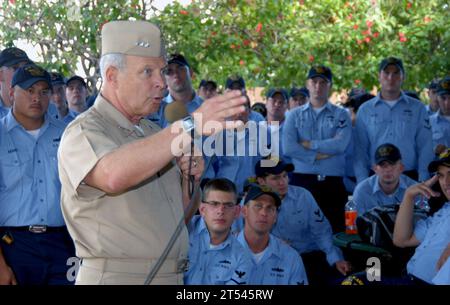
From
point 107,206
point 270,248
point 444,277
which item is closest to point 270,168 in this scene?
point 270,248

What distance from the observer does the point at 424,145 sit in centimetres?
869

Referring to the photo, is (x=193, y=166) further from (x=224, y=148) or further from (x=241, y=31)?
(x=241, y=31)

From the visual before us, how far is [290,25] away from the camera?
39.4ft

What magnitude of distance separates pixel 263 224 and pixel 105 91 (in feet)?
11.5

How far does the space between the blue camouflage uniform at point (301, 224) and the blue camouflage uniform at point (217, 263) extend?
130 cm

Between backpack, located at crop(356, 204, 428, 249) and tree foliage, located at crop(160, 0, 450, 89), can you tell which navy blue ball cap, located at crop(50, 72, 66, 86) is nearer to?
tree foliage, located at crop(160, 0, 450, 89)

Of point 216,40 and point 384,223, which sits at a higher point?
point 216,40

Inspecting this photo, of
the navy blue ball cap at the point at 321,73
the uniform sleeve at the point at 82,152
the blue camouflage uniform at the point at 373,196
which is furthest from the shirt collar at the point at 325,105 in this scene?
the uniform sleeve at the point at 82,152

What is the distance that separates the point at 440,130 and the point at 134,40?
7.68 meters

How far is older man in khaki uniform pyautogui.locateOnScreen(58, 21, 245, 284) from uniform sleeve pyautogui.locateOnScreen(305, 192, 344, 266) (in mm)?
4142
